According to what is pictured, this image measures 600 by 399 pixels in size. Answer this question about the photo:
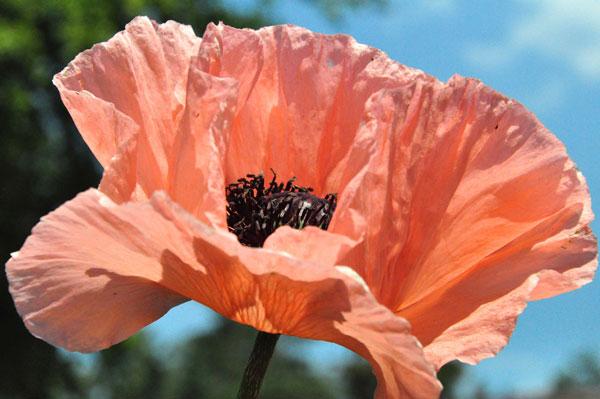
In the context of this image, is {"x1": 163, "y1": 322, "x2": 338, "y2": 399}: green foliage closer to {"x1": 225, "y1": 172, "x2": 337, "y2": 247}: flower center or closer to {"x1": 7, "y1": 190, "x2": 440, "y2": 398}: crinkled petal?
{"x1": 225, "y1": 172, "x2": 337, "y2": 247}: flower center

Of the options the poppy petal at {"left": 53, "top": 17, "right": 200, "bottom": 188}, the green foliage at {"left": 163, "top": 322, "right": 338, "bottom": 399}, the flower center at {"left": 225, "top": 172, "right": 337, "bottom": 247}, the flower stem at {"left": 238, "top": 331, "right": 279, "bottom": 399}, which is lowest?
the green foliage at {"left": 163, "top": 322, "right": 338, "bottom": 399}

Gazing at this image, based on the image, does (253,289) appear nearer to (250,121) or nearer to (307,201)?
(307,201)

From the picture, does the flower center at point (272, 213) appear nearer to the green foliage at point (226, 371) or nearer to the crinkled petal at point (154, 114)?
the crinkled petal at point (154, 114)

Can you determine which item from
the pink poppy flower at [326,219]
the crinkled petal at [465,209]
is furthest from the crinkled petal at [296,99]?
the crinkled petal at [465,209]

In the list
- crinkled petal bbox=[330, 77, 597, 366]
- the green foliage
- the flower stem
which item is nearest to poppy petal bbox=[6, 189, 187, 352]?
the flower stem

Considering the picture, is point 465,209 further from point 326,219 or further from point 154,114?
point 154,114
